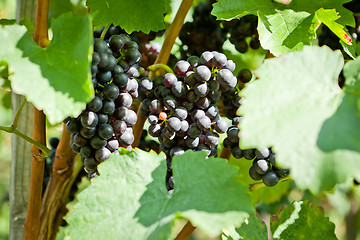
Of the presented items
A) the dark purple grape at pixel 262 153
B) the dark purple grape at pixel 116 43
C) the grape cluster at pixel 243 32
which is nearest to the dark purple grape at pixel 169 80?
the dark purple grape at pixel 116 43

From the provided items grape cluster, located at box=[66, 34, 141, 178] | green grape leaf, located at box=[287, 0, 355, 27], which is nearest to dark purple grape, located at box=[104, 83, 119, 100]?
grape cluster, located at box=[66, 34, 141, 178]

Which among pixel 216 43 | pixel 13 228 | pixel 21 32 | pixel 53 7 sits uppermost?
pixel 21 32

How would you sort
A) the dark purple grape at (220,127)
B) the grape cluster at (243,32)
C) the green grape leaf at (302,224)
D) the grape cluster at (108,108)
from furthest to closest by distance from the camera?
the grape cluster at (243,32) → the green grape leaf at (302,224) → the dark purple grape at (220,127) → the grape cluster at (108,108)

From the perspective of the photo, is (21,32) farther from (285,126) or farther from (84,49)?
(285,126)

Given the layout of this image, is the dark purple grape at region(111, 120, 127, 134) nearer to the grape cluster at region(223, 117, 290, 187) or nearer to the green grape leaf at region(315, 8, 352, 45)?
the grape cluster at region(223, 117, 290, 187)

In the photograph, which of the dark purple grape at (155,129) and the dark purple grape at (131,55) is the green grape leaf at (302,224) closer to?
A: the dark purple grape at (155,129)

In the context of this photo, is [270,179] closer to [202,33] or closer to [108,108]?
[108,108]

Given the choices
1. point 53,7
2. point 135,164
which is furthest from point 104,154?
point 53,7
